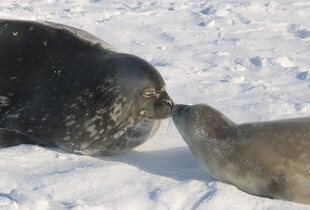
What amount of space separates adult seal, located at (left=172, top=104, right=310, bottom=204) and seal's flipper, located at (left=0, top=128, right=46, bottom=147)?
1.08 meters

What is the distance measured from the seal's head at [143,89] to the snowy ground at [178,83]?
0.29m

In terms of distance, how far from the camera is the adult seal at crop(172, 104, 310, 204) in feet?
8.27

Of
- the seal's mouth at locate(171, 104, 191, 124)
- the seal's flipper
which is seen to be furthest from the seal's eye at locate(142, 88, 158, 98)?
the seal's flipper

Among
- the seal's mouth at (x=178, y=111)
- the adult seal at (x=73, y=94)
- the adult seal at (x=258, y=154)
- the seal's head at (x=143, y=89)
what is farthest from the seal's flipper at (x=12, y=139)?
the adult seal at (x=258, y=154)

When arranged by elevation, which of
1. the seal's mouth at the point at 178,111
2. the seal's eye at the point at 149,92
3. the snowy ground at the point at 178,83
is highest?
the seal's eye at the point at 149,92

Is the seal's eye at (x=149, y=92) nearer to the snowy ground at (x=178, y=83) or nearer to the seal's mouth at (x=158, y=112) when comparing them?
the seal's mouth at (x=158, y=112)

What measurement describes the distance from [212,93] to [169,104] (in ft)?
→ 4.81

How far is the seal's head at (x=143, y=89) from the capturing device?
10.6 ft

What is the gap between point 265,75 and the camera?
17.2 feet

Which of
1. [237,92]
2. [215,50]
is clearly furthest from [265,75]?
[215,50]

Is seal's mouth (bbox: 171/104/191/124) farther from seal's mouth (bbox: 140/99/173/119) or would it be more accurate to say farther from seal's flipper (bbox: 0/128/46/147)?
seal's flipper (bbox: 0/128/46/147)

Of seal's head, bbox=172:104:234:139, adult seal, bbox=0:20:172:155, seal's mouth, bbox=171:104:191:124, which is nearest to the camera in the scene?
seal's head, bbox=172:104:234:139

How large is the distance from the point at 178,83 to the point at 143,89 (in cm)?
172

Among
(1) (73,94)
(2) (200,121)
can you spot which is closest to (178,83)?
(1) (73,94)
